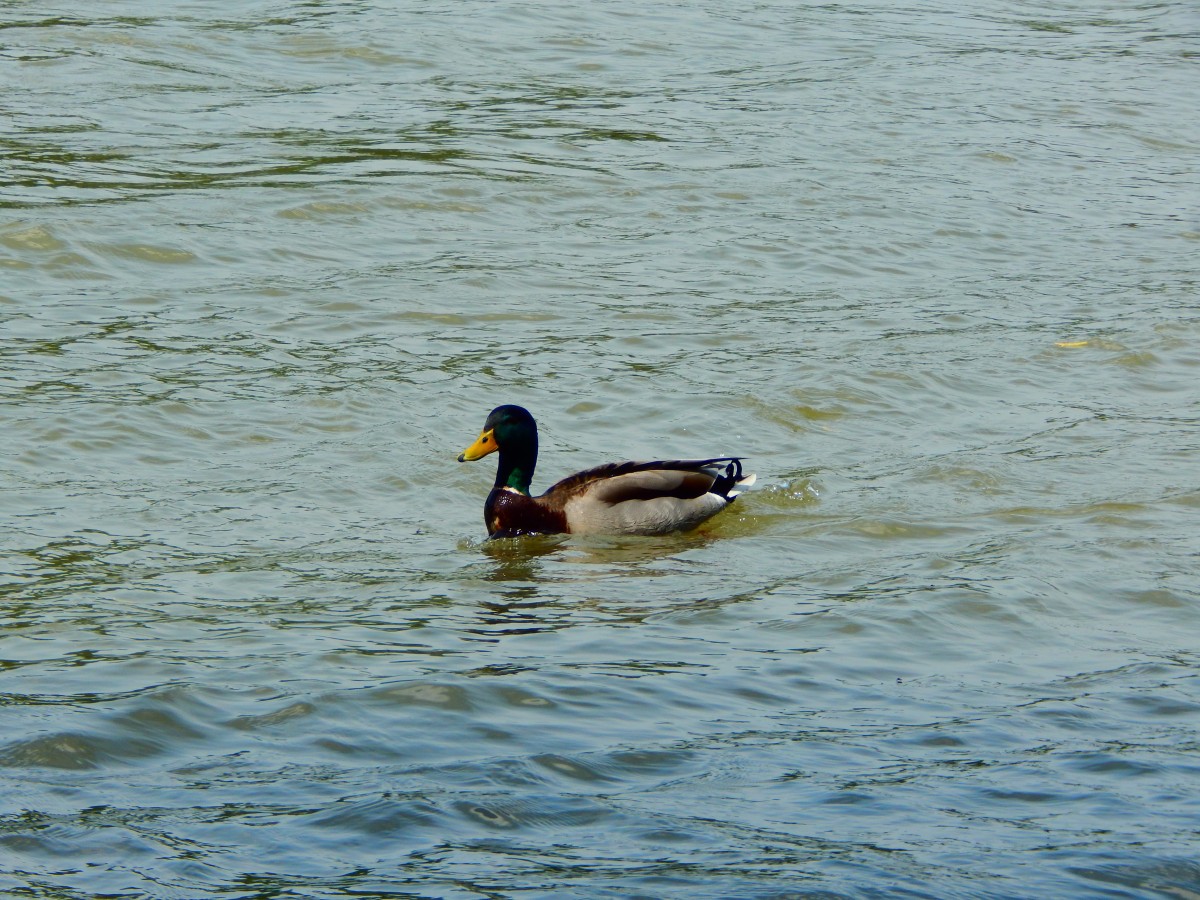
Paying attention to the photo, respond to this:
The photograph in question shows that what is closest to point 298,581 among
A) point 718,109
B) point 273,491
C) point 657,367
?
point 273,491

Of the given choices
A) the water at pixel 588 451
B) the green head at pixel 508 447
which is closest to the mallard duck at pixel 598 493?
the green head at pixel 508 447

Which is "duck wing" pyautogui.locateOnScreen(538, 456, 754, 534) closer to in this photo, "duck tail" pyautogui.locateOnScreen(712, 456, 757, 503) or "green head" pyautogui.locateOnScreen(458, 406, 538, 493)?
"duck tail" pyautogui.locateOnScreen(712, 456, 757, 503)

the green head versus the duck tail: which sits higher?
the green head

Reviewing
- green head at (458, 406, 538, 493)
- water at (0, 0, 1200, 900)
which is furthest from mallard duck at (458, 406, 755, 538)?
water at (0, 0, 1200, 900)

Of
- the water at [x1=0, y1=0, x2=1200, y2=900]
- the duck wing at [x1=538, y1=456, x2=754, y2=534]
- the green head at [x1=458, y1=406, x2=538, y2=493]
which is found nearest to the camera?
the water at [x1=0, y1=0, x2=1200, y2=900]

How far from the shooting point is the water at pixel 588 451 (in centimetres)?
Result: 537

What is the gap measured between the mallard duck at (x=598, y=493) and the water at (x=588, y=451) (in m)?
0.13

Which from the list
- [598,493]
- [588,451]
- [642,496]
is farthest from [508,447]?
[588,451]

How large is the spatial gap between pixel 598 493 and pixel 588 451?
1.30 m

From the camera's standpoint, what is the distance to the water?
17.6 feet

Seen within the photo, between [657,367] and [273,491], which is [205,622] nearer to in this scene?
[273,491]

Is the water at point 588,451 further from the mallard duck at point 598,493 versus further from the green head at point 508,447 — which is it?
the green head at point 508,447

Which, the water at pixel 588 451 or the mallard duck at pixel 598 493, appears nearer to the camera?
the water at pixel 588 451

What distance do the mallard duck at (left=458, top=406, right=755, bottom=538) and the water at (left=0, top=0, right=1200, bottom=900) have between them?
13cm
